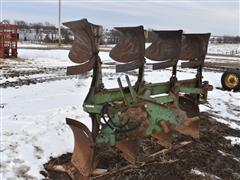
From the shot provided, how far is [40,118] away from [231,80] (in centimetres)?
819

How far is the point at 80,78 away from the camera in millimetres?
13344

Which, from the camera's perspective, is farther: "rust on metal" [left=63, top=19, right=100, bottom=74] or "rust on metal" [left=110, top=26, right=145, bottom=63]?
"rust on metal" [left=110, top=26, right=145, bottom=63]

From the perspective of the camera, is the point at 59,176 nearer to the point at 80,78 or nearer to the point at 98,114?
the point at 98,114

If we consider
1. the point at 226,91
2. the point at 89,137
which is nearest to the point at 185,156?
the point at 89,137

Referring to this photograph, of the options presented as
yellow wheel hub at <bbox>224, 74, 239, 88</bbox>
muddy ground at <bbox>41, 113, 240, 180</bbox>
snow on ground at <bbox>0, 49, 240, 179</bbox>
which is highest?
yellow wheel hub at <bbox>224, 74, 239, 88</bbox>

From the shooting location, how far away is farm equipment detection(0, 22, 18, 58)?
70.4 feet

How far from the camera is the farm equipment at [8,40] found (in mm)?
21472

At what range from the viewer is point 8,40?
21734 millimetres

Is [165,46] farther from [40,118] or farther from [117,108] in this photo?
[40,118]

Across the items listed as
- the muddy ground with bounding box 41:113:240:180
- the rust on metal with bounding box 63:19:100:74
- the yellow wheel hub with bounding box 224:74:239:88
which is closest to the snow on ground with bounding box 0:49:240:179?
the muddy ground with bounding box 41:113:240:180

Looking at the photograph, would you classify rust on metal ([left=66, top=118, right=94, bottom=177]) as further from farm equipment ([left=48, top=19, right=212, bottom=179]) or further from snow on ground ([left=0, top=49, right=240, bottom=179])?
snow on ground ([left=0, top=49, right=240, bottom=179])

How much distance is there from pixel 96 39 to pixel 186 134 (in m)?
2.79

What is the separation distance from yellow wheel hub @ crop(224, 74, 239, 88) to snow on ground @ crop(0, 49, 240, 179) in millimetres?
1116

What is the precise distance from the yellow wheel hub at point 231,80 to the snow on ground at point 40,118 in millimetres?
1116
